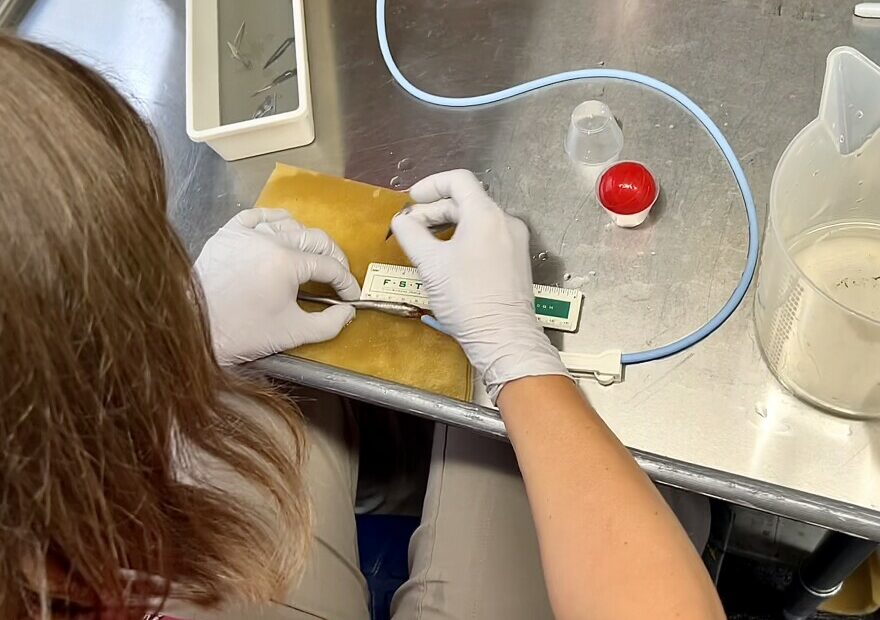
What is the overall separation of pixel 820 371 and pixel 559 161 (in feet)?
1.10

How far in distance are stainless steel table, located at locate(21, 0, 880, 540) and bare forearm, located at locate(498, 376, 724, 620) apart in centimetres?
5

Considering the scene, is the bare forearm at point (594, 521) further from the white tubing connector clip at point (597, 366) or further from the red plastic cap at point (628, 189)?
the red plastic cap at point (628, 189)

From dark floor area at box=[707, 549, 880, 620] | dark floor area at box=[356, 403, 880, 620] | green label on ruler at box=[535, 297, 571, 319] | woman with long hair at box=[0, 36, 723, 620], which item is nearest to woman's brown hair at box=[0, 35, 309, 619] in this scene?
woman with long hair at box=[0, 36, 723, 620]

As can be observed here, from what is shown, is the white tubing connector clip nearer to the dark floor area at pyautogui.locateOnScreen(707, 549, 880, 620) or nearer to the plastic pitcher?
the plastic pitcher

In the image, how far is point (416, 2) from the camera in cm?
101

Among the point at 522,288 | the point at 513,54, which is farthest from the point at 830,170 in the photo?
the point at 513,54

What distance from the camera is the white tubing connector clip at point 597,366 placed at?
755mm

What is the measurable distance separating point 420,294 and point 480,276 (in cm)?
8

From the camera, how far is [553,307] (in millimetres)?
794

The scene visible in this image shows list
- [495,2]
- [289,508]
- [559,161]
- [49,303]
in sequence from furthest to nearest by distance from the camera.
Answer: [495,2] < [559,161] < [289,508] < [49,303]

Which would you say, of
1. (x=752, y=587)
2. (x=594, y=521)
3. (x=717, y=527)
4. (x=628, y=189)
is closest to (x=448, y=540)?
(x=594, y=521)

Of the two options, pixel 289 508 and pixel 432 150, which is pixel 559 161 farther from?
pixel 289 508

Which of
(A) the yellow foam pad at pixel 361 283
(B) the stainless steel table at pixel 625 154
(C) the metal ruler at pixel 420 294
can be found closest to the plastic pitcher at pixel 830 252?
(B) the stainless steel table at pixel 625 154

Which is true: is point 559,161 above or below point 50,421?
above
